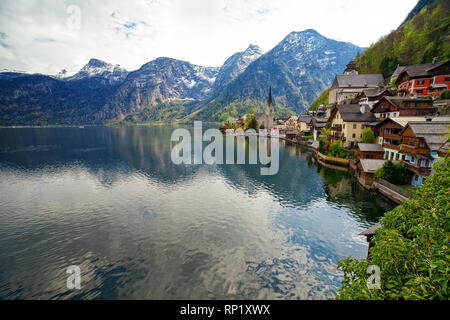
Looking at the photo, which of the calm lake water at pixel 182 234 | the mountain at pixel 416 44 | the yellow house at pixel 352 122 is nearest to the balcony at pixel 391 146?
the calm lake water at pixel 182 234

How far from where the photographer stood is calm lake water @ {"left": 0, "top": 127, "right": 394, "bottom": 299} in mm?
22109

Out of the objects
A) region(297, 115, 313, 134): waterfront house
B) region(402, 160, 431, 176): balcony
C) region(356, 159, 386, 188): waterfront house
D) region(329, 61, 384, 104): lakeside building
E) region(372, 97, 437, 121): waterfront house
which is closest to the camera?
→ region(402, 160, 431, 176): balcony

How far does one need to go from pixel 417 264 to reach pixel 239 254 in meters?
19.7

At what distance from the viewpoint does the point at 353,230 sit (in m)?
31.5

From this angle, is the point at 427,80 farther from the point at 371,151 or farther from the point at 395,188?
the point at 395,188

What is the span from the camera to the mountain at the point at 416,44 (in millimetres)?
103200

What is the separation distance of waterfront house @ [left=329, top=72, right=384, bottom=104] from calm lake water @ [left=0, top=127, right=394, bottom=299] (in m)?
86.2

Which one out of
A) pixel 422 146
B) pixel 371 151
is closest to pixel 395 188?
pixel 422 146

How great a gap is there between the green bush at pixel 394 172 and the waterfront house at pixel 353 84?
88455mm

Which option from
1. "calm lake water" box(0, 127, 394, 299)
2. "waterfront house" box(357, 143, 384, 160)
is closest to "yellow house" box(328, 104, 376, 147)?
"waterfront house" box(357, 143, 384, 160)

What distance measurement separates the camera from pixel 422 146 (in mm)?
39594

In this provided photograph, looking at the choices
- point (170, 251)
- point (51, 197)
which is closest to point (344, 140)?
point (170, 251)

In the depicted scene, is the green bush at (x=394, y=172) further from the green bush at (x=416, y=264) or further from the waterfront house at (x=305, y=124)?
the waterfront house at (x=305, y=124)

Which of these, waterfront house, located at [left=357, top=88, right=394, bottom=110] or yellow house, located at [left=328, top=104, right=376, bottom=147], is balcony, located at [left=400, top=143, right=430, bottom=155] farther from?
waterfront house, located at [left=357, top=88, right=394, bottom=110]
